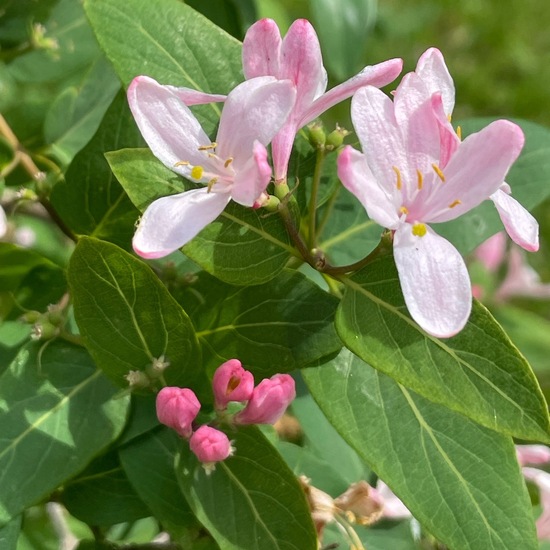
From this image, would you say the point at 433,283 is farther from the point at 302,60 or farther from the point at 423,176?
the point at 302,60

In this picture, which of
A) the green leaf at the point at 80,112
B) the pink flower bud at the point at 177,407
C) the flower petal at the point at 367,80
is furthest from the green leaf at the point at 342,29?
the pink flower bud at the point at 177,407

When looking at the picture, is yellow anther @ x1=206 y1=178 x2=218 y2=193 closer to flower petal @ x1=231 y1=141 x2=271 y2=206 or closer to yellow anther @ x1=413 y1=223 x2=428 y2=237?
flower petal @ x1=231 y1=141 x2=271 y2=206

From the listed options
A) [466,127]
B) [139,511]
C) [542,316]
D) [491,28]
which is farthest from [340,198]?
[491,28]

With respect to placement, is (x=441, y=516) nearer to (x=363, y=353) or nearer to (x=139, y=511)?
(x=363, y=353)

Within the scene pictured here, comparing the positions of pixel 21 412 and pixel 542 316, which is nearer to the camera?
pixel 21 412

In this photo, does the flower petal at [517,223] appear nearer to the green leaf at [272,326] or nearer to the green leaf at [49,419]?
the green leaf at [272,326]
